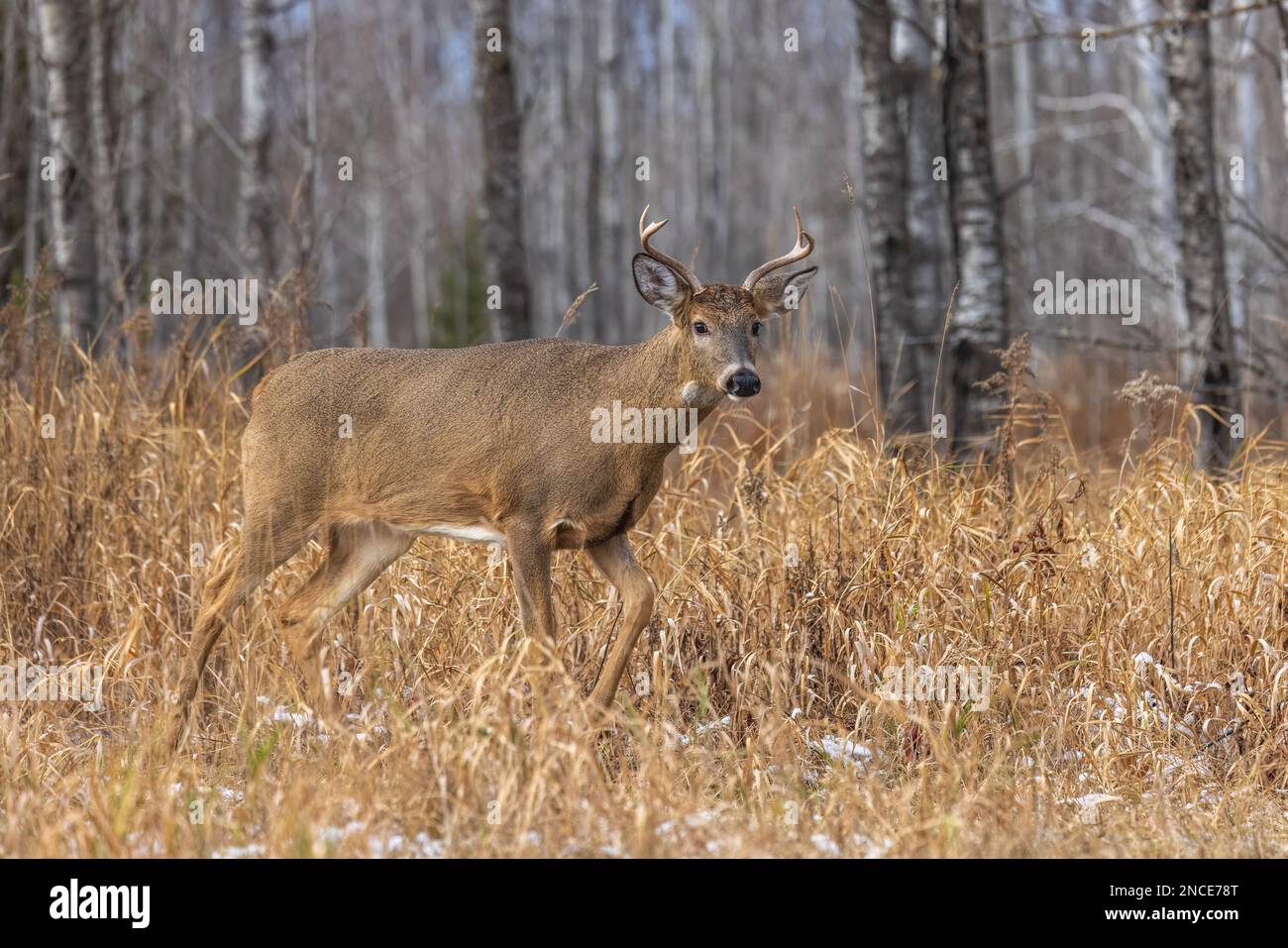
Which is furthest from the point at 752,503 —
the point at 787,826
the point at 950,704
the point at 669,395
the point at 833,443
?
the point at 787,826

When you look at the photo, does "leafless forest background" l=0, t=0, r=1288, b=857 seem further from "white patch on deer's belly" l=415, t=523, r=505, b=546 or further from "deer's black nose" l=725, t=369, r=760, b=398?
"deer's black nose" l=725, t=369, r=760, b=398

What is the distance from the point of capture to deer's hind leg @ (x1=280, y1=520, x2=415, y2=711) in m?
6.06

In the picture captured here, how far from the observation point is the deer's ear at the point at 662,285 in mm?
5656

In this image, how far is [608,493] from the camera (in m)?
5.55

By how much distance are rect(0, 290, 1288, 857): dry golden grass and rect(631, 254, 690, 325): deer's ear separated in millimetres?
1044

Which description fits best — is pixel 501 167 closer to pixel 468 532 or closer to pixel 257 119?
pixel 257 119

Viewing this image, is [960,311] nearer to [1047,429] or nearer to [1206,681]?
[1047,429]

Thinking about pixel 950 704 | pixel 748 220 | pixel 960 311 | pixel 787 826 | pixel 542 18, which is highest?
pixel 542 18

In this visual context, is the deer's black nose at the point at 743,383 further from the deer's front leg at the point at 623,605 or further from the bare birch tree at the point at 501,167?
the bare birch tree at the point at 501,167

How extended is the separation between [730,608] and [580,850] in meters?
1.99

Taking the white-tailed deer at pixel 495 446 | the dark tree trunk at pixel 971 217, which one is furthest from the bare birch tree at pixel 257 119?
the white-tailed deer at pixel 495 446

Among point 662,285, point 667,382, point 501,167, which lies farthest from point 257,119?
point 667,382

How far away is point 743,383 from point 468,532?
1185 millimetres

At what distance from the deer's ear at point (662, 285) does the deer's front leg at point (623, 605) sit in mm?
873
